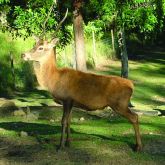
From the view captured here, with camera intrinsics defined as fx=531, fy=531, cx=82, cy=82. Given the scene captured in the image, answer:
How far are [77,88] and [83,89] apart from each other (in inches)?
5.8

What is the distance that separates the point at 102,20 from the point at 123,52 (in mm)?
2854

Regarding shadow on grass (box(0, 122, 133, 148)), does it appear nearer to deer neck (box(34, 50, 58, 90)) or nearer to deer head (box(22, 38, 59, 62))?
deer neck (box(34, 50, 58, 90))

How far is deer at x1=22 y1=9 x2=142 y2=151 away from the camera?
498 inches

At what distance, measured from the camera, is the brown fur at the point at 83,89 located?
12.6 metres

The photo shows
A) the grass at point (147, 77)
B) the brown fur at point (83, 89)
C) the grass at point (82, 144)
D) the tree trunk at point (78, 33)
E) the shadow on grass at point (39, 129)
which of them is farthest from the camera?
the grass at point (147, 77)

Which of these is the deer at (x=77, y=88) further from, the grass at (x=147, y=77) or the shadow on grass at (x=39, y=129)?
the grass at (x=147, y=77)

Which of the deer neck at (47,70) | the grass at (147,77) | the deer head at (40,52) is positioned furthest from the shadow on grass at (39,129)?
the grass at (147,77)

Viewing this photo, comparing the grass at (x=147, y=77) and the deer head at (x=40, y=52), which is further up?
the deer head at (x=40, y=52)

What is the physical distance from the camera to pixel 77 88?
1280cm

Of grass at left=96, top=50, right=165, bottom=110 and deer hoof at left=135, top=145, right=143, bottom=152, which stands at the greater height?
deer hoof at left=135, top=145, right=143, bottom=152

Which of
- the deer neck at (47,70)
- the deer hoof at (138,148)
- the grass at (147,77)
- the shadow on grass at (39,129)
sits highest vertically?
the deer neck at (47,70)

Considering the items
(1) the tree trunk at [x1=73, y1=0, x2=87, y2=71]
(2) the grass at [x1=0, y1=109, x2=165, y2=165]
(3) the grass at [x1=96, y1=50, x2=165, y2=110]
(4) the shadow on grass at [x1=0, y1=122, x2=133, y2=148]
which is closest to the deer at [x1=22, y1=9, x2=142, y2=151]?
(2) the grass at [x1=0, y1=109, x2=165, y2=165]

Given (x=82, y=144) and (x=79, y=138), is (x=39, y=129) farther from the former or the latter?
(x=82, y=144)

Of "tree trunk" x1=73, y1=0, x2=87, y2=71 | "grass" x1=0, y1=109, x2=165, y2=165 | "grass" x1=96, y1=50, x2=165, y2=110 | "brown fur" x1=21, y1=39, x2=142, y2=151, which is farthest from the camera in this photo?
"grass" x1=96, y1=50, x2=165, y2=110
